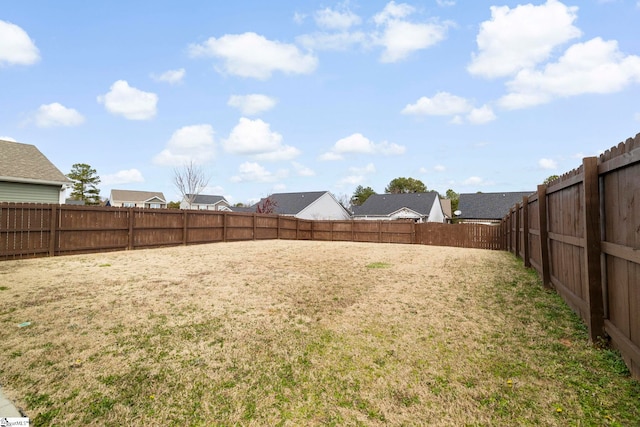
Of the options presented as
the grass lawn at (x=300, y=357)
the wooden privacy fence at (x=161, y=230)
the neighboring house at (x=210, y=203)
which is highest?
the neighboring house at (x=210, y=203)

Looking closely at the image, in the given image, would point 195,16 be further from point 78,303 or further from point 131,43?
point 78,303

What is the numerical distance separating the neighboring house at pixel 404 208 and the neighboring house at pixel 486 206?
11.1ft

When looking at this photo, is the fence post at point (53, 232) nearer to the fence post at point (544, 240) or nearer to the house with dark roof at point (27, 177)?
the house with dark roof at point (27, 177)

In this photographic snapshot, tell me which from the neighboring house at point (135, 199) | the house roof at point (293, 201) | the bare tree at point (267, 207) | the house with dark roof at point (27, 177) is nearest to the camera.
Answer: the house with dark roof at point (27, 177)

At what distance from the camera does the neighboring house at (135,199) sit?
5166 cm

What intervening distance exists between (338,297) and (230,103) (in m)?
16.4

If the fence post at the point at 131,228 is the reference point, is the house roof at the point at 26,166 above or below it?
above

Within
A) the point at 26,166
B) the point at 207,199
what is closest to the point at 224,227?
the point at 26,166

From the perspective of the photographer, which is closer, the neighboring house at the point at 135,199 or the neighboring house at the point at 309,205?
the neighboring house at the point at 309,205

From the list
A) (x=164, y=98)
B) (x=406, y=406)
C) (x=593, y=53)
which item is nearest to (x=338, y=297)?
(x=406, y=406)

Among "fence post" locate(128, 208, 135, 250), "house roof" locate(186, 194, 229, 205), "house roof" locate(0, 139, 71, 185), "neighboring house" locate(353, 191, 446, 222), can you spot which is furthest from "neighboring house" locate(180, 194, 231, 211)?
"fence post" locate(128, 208, 135, 250)

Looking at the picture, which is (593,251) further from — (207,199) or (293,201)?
(207,199)

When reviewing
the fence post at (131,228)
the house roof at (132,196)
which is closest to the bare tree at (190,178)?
the house roof at (132,196)

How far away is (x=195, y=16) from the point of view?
35.9 ft
